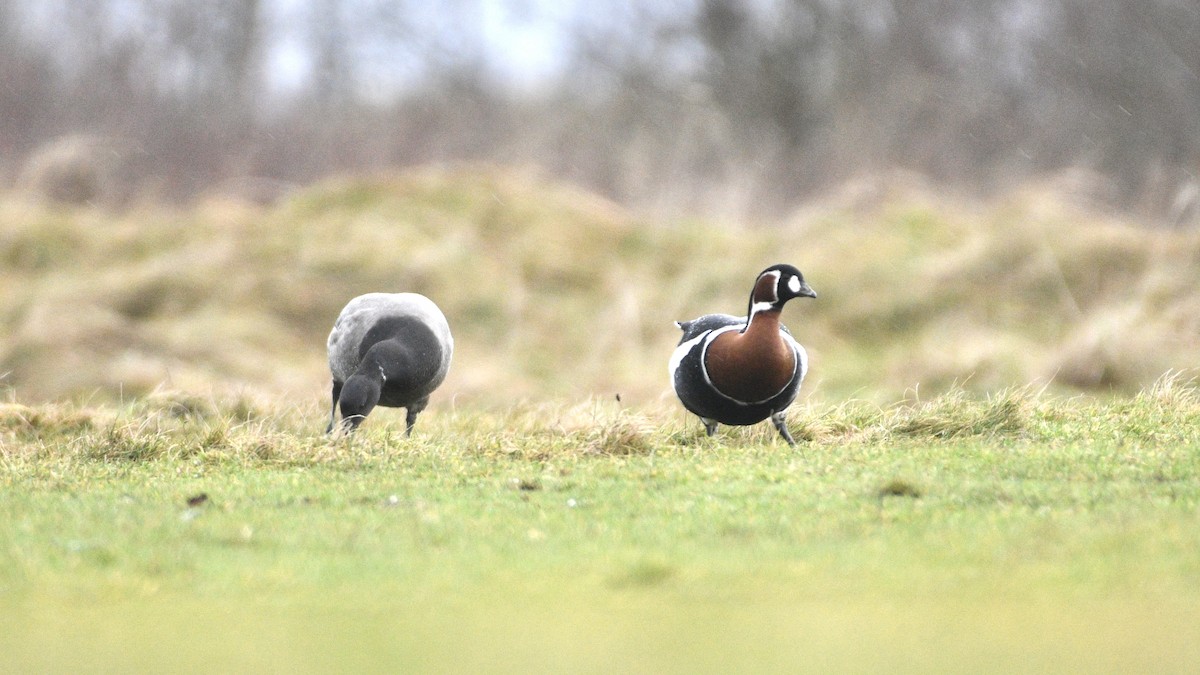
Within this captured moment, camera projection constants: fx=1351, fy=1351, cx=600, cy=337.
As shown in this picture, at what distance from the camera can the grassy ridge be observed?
12195 mm

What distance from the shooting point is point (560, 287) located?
15594 mm

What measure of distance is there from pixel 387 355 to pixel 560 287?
7.34 metres

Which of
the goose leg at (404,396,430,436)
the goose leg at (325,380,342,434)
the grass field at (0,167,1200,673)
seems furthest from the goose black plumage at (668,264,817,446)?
the goose leg at (325,380,342,434)

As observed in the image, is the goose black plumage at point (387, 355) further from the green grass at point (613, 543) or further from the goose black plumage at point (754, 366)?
the goose black plumage at point (754, 366)

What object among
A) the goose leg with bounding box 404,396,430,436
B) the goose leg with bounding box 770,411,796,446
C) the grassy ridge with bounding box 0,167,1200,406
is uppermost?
the grassy ridge with bounding box 0,167,1200,406

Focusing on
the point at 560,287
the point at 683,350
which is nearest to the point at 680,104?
the point at 560,287

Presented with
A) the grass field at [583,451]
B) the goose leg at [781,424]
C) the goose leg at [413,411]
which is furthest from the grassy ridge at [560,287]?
the goose leg at [781,424]

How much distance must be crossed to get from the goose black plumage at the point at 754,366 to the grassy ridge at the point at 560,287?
389 cm

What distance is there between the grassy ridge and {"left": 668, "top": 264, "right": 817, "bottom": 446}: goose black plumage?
12.8 feet

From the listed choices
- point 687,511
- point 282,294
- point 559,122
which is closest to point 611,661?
point 687,511

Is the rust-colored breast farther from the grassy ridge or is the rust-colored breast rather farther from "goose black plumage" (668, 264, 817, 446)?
the grassy ridge

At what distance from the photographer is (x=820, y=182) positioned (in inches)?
701

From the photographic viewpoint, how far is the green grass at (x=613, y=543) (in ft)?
12.1

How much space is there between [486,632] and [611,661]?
46 cm
